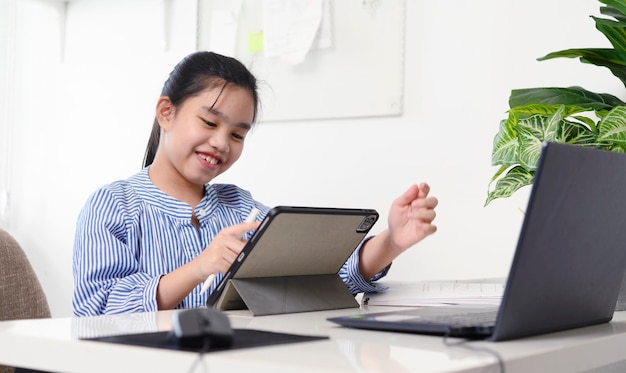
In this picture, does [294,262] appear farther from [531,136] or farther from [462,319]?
[531,136]

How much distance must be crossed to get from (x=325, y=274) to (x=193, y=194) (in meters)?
0.48

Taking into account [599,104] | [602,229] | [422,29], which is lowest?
[602,229]

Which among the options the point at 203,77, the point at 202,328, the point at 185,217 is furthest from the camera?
the point at 203,77

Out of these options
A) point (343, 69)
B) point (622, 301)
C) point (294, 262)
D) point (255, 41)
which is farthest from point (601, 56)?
point (255, 41)

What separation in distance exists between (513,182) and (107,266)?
2.15 feet

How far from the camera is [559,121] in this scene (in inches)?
A: 48.7

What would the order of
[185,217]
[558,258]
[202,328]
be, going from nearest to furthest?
1. [202,328]
2. [558,258]
3. [185,217]

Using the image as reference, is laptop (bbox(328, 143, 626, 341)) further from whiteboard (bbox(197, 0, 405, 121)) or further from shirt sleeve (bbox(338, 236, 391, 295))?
whiteboard (bbox(197, 0, 405, 121))

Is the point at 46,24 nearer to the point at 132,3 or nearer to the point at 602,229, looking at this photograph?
the point at 132,3

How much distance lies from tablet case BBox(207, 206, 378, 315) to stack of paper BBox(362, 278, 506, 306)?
92mm

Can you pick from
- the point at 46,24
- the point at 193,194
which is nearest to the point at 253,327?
the point at 193,194

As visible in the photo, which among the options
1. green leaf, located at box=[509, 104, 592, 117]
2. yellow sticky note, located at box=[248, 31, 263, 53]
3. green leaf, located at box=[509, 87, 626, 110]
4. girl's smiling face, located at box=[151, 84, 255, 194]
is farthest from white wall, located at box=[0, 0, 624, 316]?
girl's smiling face, located at box=[151, 84, 255, 194]

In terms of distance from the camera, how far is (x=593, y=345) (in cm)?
79

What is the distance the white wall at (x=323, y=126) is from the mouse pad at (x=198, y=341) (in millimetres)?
1179
